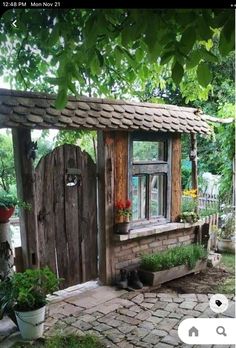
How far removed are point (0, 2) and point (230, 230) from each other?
7.61 feet

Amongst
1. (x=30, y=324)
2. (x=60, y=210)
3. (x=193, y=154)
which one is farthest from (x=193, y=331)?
(x=193, y=154)

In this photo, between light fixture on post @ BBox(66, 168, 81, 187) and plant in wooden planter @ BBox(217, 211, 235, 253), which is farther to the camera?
plant in wooden planter @ BBox(217, 211, 235, 253)

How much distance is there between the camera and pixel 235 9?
1.61 ft

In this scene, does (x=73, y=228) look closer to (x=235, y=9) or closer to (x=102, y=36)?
(x=102, y=36)

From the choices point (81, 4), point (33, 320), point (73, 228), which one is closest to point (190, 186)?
point (73, 228)

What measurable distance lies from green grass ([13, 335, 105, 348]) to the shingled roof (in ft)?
3.13

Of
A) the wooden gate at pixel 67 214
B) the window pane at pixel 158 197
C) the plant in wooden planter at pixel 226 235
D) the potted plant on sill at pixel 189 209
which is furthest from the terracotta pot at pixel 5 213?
the plant in wooden planter at pixel 226 235

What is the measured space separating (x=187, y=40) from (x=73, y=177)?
4.73 ft

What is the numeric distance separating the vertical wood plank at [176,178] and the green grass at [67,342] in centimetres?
122

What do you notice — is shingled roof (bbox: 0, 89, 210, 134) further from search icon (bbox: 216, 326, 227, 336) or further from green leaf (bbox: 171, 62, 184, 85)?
search icon (bbox: 216, 326, 227, 336)

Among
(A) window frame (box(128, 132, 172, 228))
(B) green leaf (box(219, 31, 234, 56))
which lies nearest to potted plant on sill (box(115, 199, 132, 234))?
(A) window frame (box(128, 132, 172, 228))

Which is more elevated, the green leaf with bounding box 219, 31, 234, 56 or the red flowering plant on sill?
the green leaf with bounding box 219, 31, 234, 56

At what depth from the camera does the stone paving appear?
1.27 metres

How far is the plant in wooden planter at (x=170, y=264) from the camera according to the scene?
6.78ft
